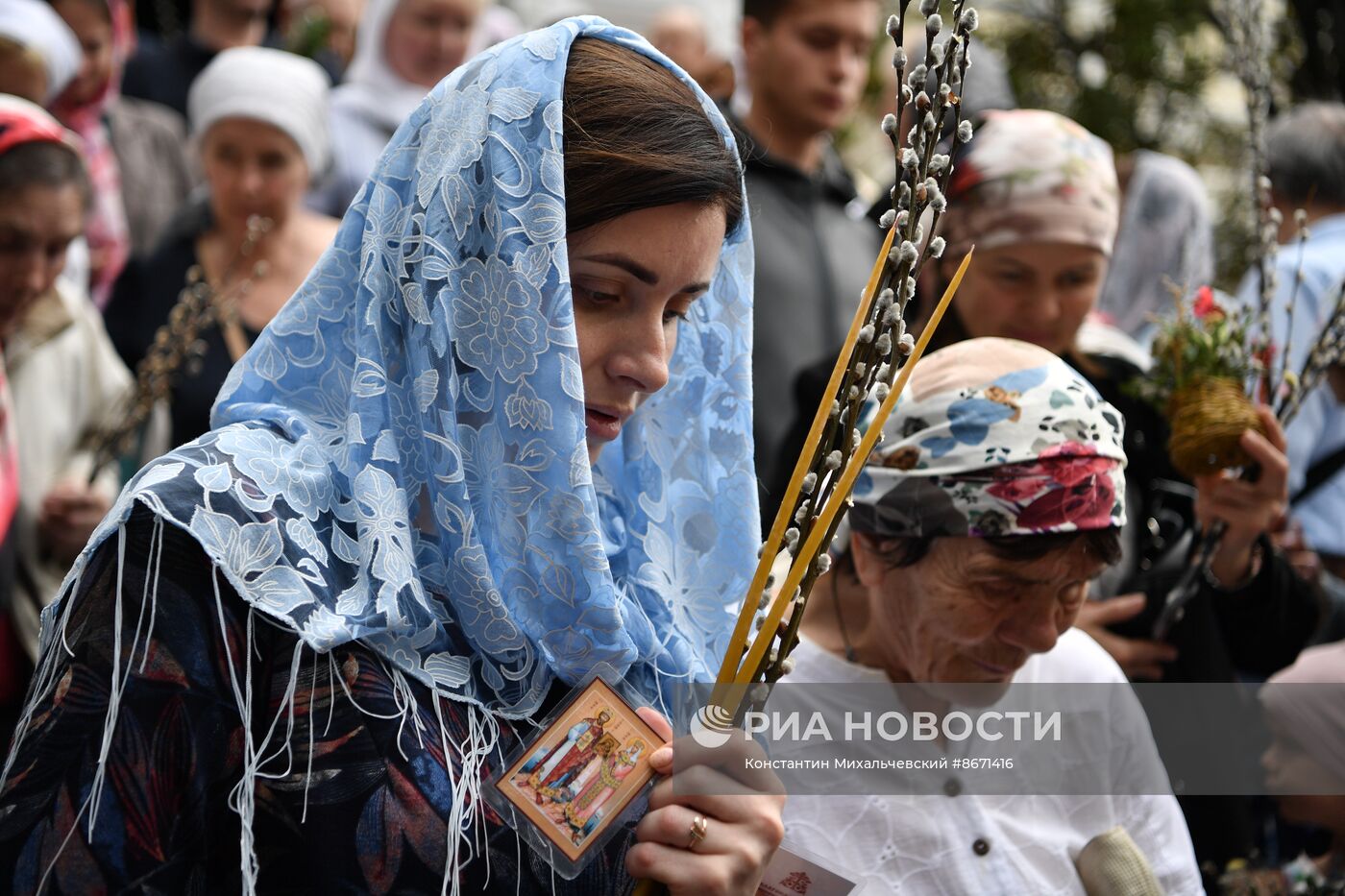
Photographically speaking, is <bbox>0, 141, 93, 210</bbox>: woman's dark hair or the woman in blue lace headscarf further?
<bbox>0, 141, 93, 210</bbox>: woman's dark hair

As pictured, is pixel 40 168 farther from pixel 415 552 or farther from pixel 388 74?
pixel 415 552

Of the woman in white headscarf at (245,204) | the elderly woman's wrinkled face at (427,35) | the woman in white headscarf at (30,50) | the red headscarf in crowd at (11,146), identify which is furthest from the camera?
the elderly woman's wrinkled face at (427,35)

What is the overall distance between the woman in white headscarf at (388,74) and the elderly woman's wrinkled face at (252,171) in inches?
19.4

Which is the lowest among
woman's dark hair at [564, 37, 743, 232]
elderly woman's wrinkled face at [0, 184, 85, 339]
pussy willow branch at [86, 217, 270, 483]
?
pussy willow branch at [86, 217, 270, 483]

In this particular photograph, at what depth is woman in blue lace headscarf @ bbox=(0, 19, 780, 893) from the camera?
1.68 metres

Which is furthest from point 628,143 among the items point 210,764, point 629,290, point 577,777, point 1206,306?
point 1206,306

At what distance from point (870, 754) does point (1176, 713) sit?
1103 millimetres

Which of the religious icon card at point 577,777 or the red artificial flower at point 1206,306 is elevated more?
the religious icon card at point 577,777

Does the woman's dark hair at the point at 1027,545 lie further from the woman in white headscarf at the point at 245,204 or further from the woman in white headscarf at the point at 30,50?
the woman in white headscarf at the point at 30,50

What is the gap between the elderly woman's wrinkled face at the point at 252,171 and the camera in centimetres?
466

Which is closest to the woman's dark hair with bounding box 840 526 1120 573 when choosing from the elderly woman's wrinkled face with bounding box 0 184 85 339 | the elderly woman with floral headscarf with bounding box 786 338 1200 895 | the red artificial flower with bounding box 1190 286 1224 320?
the elderly woman with floral headscarf with bounding box 786 338 1200 895

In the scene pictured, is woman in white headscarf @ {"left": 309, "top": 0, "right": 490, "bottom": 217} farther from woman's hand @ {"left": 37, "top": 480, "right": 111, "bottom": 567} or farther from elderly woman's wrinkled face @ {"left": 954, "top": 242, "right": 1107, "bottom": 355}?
elderly woman's wrinkled face @ {"left": 954, "top": 242, "right": 1107, "bottom": 355}

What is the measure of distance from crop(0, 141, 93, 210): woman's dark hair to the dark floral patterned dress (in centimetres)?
240

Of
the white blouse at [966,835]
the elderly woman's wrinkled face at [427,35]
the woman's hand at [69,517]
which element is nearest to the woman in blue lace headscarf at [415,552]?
the white blouse at [966,835]
